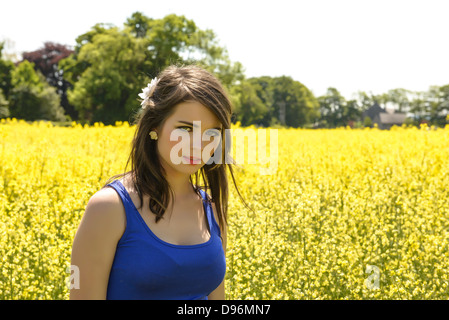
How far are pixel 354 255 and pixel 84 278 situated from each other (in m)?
2.85

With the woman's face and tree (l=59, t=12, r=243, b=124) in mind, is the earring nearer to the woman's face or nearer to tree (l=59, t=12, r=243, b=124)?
the woman's face

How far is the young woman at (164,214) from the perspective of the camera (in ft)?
4.47

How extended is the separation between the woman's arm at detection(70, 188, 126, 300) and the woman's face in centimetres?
26

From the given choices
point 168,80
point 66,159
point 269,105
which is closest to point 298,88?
Result: point 269,105

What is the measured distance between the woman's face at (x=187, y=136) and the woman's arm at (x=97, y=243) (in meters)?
0.26

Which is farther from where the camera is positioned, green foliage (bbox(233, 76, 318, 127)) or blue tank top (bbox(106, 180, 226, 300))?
green foliage (bbox(233, 76, 318, 127))

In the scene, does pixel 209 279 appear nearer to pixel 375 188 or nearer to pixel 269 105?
pixel 375 188

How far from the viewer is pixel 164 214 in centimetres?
152

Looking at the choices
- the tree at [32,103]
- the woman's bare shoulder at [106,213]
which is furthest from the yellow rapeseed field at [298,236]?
the tree at [32,103]

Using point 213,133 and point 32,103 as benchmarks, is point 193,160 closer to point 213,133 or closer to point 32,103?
point 213,133

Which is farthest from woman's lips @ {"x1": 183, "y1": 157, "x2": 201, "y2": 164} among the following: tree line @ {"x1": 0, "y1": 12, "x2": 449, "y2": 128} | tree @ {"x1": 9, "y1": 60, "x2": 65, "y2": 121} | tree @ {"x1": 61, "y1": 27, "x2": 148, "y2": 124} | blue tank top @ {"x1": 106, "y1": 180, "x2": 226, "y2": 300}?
tree @ {"x1": 9, "y1": 60, "x2": 65, "y2": 121}

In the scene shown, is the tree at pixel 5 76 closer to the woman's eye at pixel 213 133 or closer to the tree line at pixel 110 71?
the tree line at pixel 110 71

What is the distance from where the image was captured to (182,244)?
1.51 meters

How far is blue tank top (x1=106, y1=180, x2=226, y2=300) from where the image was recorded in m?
1.39
